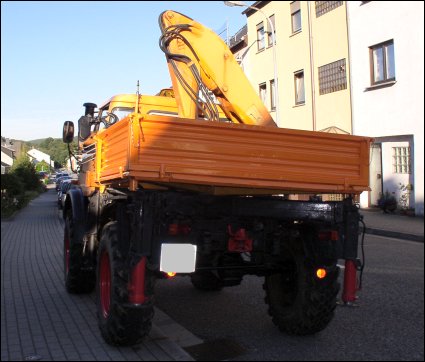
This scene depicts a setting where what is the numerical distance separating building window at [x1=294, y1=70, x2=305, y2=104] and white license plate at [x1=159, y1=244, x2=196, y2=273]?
1701 cm

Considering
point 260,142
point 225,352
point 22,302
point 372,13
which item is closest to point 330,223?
point 260,142

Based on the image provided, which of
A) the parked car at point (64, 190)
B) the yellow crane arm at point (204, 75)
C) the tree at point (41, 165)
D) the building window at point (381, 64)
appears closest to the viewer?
the yellow crane arm at point (204, 75)

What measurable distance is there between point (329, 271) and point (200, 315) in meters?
1.65

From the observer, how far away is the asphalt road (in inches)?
155

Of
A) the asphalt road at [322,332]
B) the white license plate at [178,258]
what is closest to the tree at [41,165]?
the asphalt road at [322,332]

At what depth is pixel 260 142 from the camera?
365 cm

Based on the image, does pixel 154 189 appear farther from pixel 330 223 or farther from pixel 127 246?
pixel 330 223

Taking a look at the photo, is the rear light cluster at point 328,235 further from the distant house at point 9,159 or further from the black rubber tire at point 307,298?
the distant house at point 9,159

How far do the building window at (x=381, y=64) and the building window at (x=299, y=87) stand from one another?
197 inches

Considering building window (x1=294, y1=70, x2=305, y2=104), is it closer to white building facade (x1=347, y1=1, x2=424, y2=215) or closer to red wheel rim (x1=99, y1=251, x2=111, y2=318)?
white building facade (x1=347, y1=1, x2=424, y2=215)

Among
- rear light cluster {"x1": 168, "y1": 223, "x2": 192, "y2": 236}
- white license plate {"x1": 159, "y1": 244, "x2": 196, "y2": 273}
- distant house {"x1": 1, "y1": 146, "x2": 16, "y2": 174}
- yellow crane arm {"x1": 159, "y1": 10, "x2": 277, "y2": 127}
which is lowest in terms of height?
white license plate {"x1": 159, "y1": 244, "x2": 196, "y2": 273}

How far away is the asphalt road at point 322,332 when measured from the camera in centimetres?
393

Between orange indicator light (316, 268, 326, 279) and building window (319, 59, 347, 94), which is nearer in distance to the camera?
orange indicator light (316, 268, 326, 279)

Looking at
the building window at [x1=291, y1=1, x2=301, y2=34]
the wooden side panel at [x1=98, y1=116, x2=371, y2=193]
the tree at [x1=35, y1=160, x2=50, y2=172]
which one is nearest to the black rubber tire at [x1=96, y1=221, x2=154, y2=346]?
the wooden side panel at [x1=98, y1=116, x2=371, y2=193]
